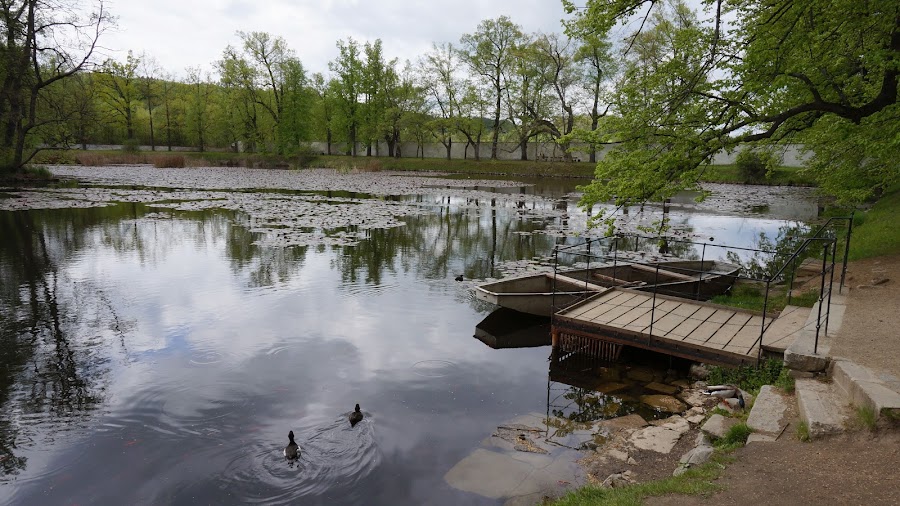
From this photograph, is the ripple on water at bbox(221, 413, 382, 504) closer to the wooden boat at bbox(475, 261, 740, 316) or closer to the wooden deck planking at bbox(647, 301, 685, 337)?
the wooden boat at bbox(475, 261, 740, 316)

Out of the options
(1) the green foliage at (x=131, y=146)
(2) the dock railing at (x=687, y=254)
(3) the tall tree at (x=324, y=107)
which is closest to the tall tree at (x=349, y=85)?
(3) the tall tree at (x=324, y=107)

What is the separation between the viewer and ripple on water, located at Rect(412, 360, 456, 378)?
830cm

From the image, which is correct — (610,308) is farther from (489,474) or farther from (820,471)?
(820,471)

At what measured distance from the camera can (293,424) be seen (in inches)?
260

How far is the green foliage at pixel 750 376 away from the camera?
6805 mm

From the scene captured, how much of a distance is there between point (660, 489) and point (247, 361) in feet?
21.4

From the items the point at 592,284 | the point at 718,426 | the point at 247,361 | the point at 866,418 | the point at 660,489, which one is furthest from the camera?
the point at 592,284

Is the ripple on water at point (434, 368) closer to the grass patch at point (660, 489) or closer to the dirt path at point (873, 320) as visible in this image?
the grass patch at point (660, 489)

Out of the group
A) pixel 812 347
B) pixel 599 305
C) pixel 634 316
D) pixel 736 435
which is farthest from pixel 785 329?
pixel 736 435

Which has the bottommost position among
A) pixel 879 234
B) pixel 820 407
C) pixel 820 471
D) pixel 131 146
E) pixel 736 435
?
pixel 736 435

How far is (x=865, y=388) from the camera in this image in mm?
4797

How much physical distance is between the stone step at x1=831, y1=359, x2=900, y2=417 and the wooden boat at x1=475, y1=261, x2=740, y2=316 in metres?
4.12

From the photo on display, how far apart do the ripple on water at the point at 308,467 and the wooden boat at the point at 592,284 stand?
15.1ft

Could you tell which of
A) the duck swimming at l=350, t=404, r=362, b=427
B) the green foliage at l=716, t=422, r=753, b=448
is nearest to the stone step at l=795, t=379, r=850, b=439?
the green foliage at l=716, t=422, r=753, b=448
